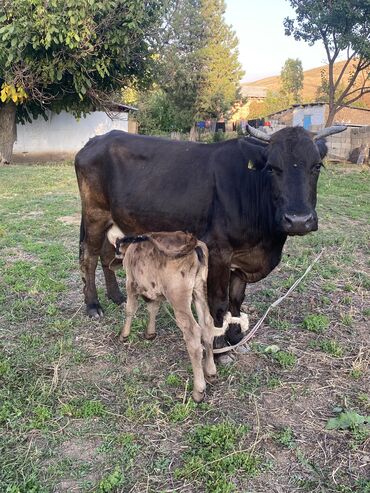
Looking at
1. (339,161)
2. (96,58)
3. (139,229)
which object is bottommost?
Answer: (339,161)

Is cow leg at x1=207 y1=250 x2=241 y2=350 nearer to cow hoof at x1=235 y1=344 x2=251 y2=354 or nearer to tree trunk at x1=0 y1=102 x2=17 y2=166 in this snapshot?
cow hoof at x1=235 y1=344 x2=251 y2=354

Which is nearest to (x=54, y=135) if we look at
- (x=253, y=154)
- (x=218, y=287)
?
(x=253, y=154)

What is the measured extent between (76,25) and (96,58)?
1.55 m

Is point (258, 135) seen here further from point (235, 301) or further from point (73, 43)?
point (73, 43)

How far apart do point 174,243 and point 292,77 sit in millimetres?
63745

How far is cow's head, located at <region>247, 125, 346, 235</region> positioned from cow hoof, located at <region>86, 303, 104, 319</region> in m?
1.96

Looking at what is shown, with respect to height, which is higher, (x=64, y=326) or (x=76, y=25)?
(x=76, y=25)

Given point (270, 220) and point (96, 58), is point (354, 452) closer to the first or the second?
point (270, 220)

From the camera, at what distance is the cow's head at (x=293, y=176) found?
3.14 meters

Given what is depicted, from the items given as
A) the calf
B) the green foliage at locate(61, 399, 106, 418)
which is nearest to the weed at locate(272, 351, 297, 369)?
the calf

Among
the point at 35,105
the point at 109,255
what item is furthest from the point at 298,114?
the point at 109,255

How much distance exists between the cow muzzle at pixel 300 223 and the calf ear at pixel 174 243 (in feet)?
2.07

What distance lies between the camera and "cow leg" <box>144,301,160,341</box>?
3858 mm

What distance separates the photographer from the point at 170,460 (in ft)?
8.63
